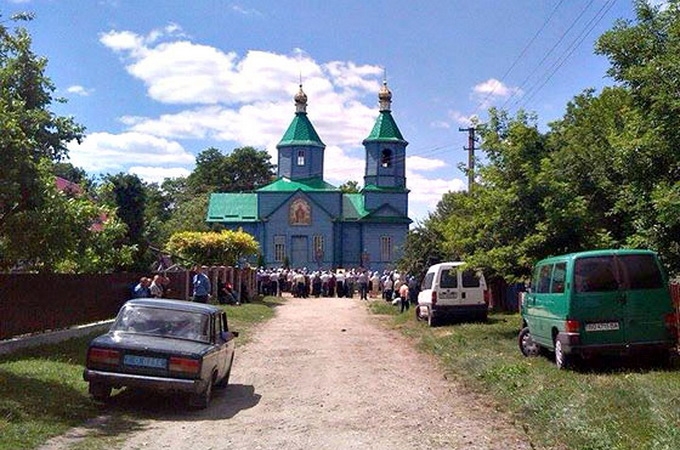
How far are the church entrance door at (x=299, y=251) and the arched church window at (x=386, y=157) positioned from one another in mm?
9414

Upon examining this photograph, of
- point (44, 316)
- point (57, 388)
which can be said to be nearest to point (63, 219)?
point (57, 388)

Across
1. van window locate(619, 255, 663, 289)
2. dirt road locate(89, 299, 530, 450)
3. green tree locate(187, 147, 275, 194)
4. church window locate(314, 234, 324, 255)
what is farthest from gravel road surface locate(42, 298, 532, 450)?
green tree locate(187, 147, 275, 194)

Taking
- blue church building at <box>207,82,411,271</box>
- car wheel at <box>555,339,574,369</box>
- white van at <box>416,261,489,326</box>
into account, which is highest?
blue church building at <box>207,82,411,271</box>

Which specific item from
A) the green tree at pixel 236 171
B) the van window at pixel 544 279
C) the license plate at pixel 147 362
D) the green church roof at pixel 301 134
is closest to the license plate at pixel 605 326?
the van window at pixel 544 279

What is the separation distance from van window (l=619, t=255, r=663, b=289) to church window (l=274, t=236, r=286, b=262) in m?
57.1

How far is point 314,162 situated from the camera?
71.1 meters

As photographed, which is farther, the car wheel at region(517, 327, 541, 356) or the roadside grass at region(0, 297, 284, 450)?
the car wheel at region(517, 327, 541, 356)

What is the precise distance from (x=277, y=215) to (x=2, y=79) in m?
56.0

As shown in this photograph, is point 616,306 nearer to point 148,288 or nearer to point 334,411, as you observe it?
point 334,411

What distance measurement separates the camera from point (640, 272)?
12602 millimetres

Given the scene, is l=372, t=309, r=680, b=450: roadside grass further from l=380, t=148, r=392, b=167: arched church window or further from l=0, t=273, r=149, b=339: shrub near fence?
l=380, t=148, r=392, b=167: arched church window

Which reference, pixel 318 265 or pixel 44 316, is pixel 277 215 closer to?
pixel 318 265

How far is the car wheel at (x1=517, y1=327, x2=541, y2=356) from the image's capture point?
15656 millimetres

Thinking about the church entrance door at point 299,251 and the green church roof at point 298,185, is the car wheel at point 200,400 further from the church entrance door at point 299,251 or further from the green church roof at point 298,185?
the green church roof at point 298,185
